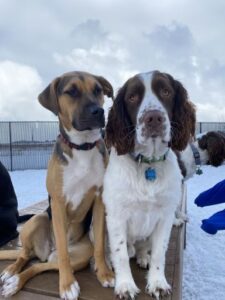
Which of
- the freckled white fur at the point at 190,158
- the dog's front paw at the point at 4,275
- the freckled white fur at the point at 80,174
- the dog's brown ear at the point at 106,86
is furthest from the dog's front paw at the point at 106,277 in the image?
the freckled white fur at the point at 190,158

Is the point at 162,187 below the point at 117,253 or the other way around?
the other way around

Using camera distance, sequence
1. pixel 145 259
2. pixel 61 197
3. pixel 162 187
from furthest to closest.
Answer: pixel 145 259 → pixel 61 197 → pixel 162 187

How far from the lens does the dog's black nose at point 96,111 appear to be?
2.39 m

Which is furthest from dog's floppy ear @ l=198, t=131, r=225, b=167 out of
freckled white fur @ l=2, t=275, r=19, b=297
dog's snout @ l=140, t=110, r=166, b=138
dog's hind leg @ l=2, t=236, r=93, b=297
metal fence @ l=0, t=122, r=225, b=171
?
metal fence @ l=0, t=122, r=225, b=171

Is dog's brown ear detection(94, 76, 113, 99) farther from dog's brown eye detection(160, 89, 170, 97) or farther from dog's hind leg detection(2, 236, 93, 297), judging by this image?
dog's hind leg detection(2, 236, 93, 297)

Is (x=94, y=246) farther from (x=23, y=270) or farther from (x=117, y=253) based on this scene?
(x=23, y=270)

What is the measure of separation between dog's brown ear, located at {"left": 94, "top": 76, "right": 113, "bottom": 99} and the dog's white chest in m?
0.52

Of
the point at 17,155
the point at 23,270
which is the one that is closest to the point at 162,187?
the point at 23,270

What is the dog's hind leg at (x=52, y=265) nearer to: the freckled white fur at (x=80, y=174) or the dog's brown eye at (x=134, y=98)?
the freckled white fur at (x=80, y=174)

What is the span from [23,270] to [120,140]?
1203mm

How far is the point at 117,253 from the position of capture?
2.28 meters

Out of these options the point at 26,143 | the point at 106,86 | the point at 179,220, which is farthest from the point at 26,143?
the point at 106,86

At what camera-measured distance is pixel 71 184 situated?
243cm

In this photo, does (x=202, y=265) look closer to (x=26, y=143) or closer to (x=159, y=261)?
(x=159, y=261)
